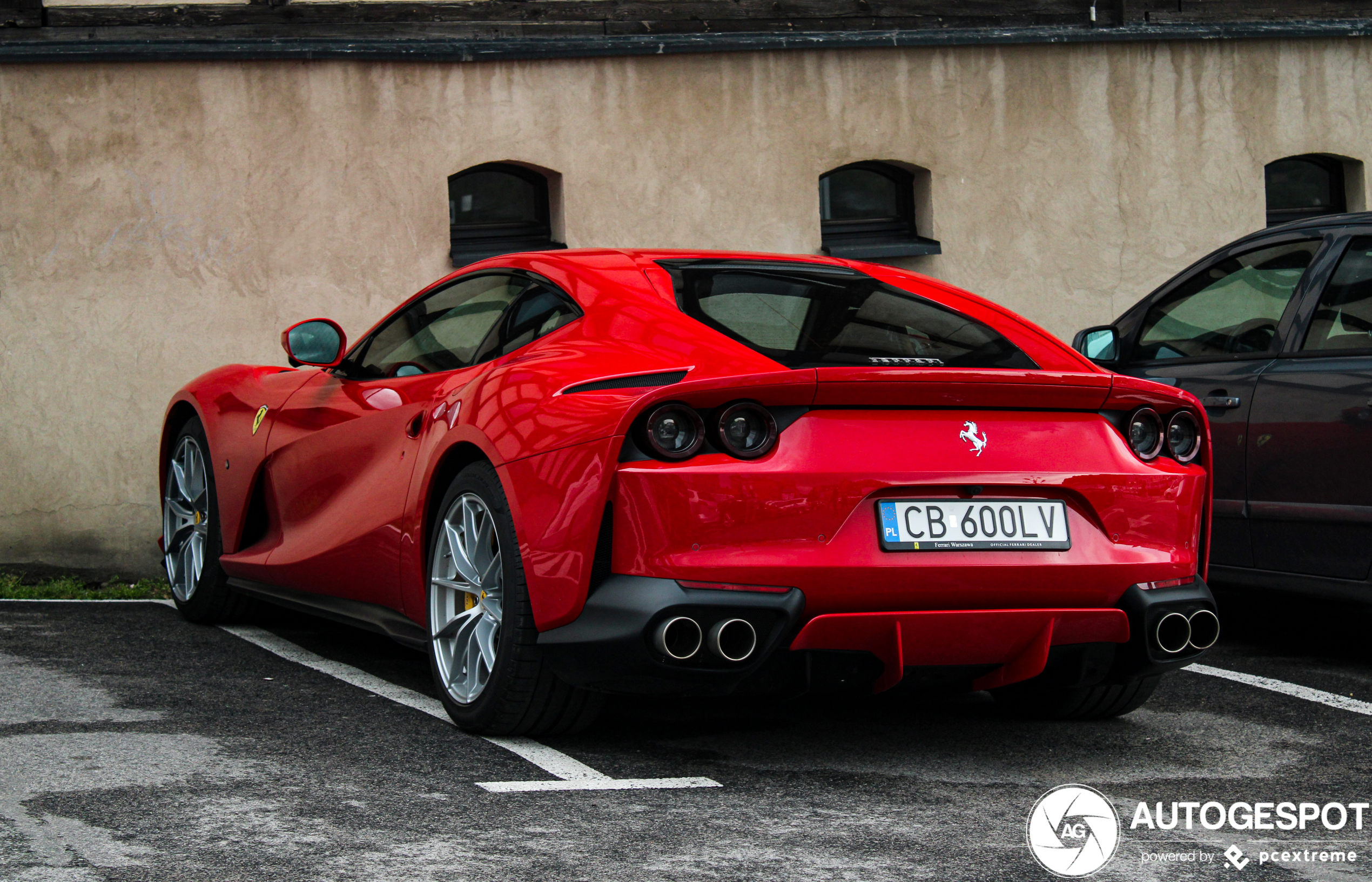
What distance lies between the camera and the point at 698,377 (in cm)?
376

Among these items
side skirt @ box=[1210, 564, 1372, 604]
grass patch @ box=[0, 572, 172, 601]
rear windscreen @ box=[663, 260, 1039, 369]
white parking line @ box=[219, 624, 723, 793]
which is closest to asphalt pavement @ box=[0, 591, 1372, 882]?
white parking line @ box=[219, 624, 723, 793]

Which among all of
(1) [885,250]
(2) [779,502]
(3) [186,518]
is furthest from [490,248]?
(2) [779,502]

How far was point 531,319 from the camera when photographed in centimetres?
459

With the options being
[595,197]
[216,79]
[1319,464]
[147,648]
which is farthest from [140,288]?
[1319,464]

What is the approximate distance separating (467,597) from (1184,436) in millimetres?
2013

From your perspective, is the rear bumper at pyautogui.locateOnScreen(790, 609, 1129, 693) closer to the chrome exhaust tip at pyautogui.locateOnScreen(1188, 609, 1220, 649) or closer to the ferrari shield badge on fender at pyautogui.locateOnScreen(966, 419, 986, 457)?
the chrome exhaust tip at pyautogui.locateOnScreen(1188, 609, 1220, 649)

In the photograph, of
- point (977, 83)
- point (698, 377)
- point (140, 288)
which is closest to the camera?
point (698, 377)

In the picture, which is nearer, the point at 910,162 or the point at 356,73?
the point at 356,73

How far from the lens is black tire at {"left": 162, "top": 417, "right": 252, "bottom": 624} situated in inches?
248

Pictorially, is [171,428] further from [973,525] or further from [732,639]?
[973,525]

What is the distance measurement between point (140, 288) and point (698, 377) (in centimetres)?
584

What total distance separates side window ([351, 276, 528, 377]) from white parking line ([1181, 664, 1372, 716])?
9.20 ft

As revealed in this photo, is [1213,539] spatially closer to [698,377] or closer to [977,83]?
[698,377]

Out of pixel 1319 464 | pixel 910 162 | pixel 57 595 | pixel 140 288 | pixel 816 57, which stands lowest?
pixel 57 595
